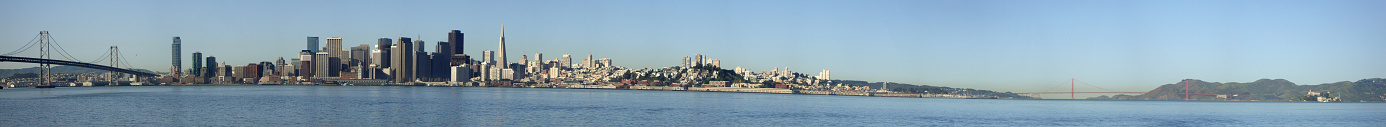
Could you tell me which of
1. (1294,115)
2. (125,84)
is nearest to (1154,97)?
(1294,115)

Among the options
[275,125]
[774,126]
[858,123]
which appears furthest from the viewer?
[858,123]

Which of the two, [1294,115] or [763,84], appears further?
[763,84]

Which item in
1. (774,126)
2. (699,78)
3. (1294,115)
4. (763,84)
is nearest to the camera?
(774,126)

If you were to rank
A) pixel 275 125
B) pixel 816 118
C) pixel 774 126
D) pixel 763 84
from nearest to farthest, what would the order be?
pixel 275 125 < pixel 774 126 < pixel 816 118 < pixel 763 84

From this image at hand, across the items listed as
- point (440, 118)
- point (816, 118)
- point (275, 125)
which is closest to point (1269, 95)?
point (816, 118)

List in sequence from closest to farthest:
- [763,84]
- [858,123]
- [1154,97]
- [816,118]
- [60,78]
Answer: [858,123] → [816,118] → [1154,97] → [763,84] → [60,78]

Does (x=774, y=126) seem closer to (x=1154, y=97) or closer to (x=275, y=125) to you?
(x=275, y=125)

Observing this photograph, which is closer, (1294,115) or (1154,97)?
(1294,115)

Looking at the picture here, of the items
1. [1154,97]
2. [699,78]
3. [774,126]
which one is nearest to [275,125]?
[774,126]

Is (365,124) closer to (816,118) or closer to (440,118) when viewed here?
(440,118)
